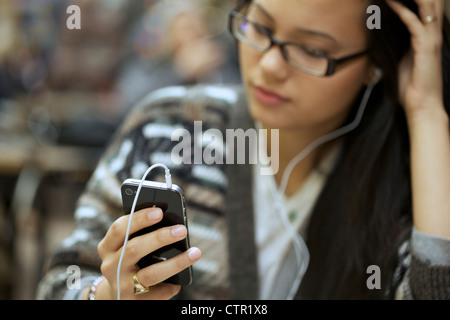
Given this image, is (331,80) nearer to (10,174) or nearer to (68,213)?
(68,213)

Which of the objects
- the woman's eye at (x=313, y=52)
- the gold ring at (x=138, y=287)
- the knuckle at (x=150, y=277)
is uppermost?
the woman's eye at (x=313, y=52)

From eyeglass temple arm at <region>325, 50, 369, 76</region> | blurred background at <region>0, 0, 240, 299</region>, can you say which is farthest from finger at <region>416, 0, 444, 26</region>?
blurred background at <region>0, 0, 240, 299</region>

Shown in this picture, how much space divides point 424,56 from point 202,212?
45cm

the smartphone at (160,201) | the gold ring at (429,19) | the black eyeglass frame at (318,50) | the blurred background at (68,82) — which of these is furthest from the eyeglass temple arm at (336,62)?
the blurred background at (68,82)

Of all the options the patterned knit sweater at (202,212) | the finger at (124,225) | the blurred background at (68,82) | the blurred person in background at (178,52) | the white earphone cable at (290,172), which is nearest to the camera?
the finger at (124,225)

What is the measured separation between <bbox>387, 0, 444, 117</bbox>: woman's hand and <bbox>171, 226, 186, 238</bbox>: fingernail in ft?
1.49

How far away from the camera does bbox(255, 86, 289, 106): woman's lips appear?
2.52 feet

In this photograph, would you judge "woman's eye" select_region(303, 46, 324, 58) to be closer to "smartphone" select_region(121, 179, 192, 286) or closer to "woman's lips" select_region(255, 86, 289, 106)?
"woman's lips" select_region(255, 86, 289, 106)

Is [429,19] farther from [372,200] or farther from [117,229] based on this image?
[117,229]

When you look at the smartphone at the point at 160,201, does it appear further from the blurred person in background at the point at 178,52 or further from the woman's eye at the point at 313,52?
the blurred person in background at the point at 178,52

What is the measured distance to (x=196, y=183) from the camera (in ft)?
2.83

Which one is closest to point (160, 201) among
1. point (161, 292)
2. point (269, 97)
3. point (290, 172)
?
point (161, 292)

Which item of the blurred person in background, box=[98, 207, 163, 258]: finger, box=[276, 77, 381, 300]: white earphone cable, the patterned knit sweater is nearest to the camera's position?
box=[98, 207, 163, 258]: finger

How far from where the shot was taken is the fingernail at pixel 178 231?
53cm
